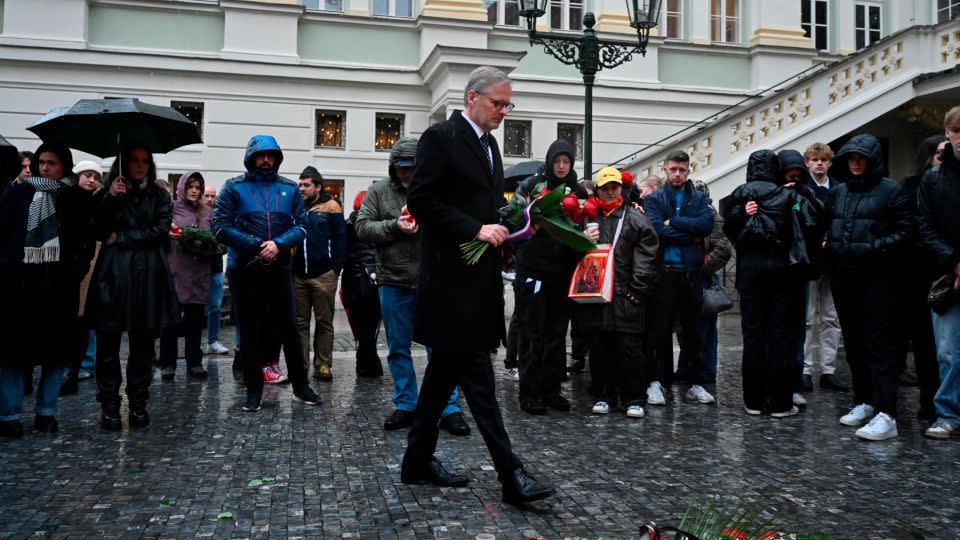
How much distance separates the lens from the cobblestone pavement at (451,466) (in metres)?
4.13

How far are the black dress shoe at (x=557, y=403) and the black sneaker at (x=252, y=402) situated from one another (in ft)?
7.67

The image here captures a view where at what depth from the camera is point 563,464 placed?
529cm

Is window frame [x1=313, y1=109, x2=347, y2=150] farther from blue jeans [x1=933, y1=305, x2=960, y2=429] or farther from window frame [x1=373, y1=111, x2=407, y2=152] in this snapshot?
blue jeans [x1=933, y1=305, x2=960, y2=429]

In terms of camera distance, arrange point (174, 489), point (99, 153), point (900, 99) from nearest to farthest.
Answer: point (174, 489), point (99, 153), point (900, 99)

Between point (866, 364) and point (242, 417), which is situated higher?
point (866, 364)

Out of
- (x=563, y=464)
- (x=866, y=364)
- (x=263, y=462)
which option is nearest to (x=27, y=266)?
(x=263, y=462)

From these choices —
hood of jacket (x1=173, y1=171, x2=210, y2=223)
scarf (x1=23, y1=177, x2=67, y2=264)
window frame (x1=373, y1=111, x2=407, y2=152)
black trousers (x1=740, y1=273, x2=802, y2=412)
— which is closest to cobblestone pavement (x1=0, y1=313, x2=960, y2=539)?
black trousers (x1=740, y1=273, x2=802, y2=412)

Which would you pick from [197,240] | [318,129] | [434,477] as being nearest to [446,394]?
[434,477]

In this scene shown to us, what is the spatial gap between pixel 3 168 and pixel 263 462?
3.38 m

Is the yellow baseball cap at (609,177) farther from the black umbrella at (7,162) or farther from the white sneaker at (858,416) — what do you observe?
the black umbrella at (7,162)

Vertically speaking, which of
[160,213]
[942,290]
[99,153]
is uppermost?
[99,153]

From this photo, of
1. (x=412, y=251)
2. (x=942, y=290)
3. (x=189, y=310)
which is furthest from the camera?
(x=189, y=310)

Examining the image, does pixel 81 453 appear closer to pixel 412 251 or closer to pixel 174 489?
pixel 174 489

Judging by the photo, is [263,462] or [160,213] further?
[160,213]
